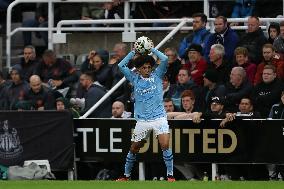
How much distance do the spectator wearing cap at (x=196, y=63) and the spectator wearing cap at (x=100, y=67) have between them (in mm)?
1876

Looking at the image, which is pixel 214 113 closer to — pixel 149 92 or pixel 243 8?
pixel 149 92

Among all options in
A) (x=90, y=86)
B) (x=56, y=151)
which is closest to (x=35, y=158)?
(x=56, y=151)

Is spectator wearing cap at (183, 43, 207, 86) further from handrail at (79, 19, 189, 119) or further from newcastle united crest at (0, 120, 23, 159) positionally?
newcastle united crest at (0, 120, 23, 159)

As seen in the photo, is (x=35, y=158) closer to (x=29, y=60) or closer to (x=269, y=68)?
(x=29, y=60)

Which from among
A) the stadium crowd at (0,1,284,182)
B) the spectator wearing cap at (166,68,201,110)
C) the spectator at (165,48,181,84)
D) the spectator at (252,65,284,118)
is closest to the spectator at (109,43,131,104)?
the stadium crowd at (0,1,284,182)

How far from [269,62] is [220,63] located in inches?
38.4

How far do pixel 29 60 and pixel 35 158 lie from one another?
3178 millimetres

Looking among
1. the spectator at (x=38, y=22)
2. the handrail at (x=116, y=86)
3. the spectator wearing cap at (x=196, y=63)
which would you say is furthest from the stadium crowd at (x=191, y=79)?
the spectator at (x=38, y=22)

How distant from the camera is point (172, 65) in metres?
22.2

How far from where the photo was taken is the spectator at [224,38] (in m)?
21.8

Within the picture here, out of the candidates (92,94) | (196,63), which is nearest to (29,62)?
(92,94)

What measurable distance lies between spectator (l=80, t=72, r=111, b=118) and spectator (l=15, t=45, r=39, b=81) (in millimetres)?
1688

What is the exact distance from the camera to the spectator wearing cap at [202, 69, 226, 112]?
68.4 ft

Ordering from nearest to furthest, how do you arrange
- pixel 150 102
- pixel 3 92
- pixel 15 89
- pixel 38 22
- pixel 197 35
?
pixel 150 102, pixel 197 35, pixel 15 89, pixel 3 92, pixel 38 22
